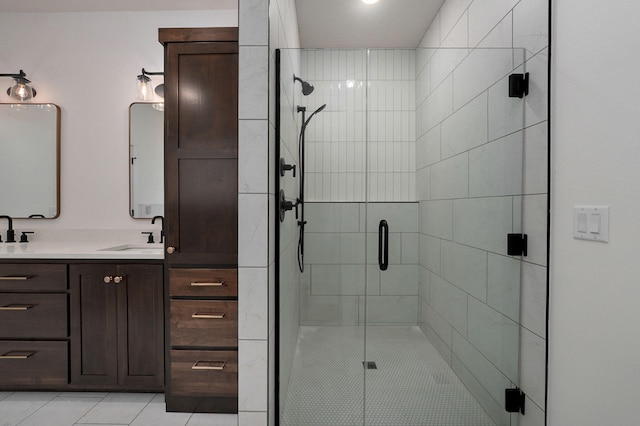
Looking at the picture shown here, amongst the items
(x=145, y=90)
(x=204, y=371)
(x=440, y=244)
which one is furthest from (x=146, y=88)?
(x=440, y=244)

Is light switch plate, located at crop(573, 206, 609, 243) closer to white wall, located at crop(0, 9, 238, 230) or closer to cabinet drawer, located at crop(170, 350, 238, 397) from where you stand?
cabinet drawer, located at crop(170, 350, 238, 397)

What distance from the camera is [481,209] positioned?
5.25ft

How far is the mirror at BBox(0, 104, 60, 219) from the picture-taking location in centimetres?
263

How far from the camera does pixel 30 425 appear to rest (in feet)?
5.86

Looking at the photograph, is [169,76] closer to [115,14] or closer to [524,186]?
[115,14]

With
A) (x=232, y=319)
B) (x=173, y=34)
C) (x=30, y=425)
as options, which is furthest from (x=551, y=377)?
(x=30, y=425)

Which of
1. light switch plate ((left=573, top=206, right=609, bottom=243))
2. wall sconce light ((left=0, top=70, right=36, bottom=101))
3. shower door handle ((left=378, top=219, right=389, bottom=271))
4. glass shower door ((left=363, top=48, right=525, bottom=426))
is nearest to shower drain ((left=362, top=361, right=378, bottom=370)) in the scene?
glass shower door ((left=363, top=48, right=525, bottom=426))

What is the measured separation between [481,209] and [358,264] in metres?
0.65

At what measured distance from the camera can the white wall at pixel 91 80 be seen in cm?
262

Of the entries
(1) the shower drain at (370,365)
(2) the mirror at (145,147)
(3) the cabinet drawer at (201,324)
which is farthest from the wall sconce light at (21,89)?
(1) the shower drain at (370,365)

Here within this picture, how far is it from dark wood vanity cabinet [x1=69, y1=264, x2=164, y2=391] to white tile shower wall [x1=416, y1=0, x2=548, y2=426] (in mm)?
1562

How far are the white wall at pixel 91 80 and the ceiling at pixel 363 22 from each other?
0.88 meters

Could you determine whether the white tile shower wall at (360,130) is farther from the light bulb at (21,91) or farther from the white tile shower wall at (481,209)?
the light bulb at (21,91)

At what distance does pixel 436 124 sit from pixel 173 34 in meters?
1.46
